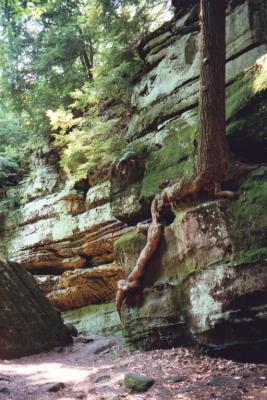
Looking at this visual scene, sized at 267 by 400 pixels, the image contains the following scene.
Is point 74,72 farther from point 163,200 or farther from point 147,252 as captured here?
point 147,252

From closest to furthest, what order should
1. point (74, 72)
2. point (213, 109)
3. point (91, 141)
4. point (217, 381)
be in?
point (217, 381)
point (213, 109)
point (91, 141)
point (74, 72)

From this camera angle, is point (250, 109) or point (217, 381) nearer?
Result: point (217, 381)

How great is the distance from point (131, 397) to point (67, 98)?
14.4 m

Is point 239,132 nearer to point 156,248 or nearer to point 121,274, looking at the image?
point 156,248

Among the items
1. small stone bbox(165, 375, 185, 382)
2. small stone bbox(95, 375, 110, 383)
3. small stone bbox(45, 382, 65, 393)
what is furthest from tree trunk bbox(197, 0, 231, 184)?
small stone bbox(45, 382, 65, 393)

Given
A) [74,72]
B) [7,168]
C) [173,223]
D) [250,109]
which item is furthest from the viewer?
[7,168]

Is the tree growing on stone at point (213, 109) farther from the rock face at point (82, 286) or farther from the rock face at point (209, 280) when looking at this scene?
the rock face at point (82, 286)

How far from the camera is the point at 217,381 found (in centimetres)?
511

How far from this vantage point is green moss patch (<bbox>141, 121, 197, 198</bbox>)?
8906 mm

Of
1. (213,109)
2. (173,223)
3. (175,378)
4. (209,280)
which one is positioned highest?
(213,109)

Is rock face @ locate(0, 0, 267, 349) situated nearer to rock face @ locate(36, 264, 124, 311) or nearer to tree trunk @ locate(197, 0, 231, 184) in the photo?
rock face @ locate(36, 264, 124, 311)

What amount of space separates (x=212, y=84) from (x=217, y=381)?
16.6 feet

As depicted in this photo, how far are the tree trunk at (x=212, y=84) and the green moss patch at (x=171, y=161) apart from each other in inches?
60.3

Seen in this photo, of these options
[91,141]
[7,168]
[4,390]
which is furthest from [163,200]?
[7,168]
